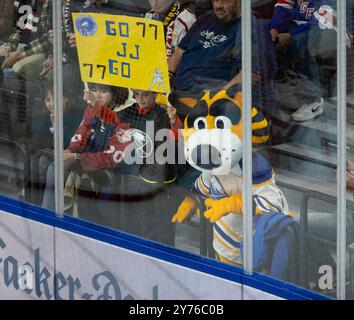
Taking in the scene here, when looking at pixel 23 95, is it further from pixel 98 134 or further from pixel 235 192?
pixel 235 192

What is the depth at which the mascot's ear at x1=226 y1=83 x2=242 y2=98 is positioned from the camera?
5.43m

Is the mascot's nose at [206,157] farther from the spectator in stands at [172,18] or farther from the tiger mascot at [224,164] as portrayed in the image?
the spectator in stands at [172,18]

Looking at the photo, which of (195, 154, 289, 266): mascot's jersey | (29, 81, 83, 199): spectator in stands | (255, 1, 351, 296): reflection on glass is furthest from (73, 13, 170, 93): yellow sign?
(255, 1, 351, 296): reflection on glass

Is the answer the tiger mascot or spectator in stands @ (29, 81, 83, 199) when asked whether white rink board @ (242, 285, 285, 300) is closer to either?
the tiger mascot

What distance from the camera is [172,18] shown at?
5578 millimetres

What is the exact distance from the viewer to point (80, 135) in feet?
19.8

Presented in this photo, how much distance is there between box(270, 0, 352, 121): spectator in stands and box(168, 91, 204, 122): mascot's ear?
0.58 m

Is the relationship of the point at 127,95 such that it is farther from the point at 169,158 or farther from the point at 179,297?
the point at 179,297

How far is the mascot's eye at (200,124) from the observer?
5538 millimetres

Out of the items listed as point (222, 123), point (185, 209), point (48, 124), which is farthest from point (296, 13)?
point (48, 124)

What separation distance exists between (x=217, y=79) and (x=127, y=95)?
62 cm

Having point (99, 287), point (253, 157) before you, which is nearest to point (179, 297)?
point (99, 287)

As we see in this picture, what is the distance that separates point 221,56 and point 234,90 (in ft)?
0.67

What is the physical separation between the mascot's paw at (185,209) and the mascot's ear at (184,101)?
1.60ft
